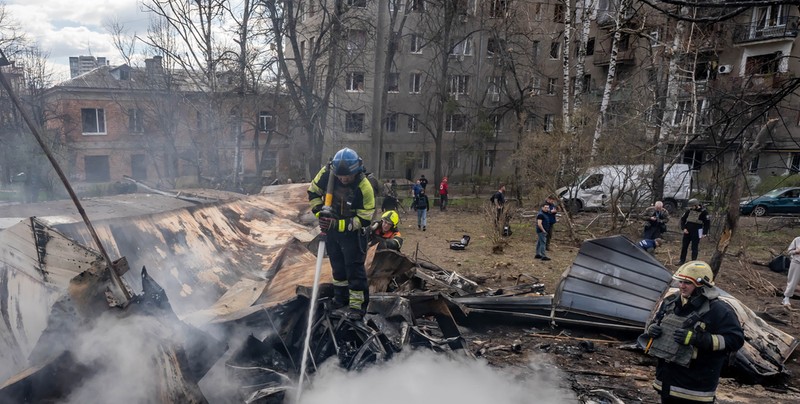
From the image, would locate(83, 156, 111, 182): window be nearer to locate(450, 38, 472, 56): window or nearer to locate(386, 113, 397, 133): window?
locate(386, 113, 397, 133): window

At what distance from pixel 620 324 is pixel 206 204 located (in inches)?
233

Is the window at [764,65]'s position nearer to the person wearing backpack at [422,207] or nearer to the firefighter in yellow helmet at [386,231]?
the firefighter in yellow helmet at [386,231]

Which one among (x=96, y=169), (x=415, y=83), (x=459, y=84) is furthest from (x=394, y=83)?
(x=96, y=169)

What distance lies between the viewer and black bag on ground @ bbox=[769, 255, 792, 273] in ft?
32.2

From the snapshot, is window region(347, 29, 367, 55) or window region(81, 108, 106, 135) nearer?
window region(347, 29, 367, 55)

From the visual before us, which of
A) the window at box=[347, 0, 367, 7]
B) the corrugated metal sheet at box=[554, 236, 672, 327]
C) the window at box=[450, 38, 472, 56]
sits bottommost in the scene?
the corrugated metal sheet at box=[554, 236, 672, 327]

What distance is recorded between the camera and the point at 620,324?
19.7 ft

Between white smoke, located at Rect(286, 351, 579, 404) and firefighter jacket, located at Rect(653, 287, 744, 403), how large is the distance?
111 centimetres

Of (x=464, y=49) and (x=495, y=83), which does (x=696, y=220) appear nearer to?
(x=495, y=83)

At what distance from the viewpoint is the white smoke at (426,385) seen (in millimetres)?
3588

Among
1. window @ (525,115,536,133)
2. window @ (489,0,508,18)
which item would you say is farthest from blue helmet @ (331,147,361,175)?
window @ (525,115,536,133)

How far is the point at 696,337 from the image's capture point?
3.15 metres

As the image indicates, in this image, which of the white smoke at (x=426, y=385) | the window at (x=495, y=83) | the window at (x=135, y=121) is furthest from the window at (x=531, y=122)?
the white smoke at (x=426, y=385)

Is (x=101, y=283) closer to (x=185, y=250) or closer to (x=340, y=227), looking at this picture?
(x=340, y=227)
